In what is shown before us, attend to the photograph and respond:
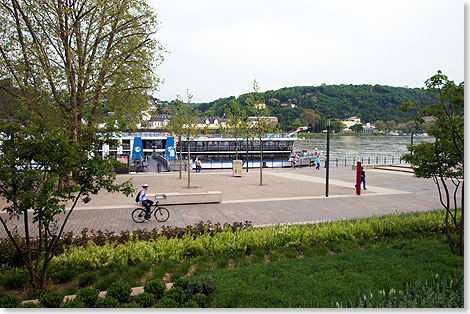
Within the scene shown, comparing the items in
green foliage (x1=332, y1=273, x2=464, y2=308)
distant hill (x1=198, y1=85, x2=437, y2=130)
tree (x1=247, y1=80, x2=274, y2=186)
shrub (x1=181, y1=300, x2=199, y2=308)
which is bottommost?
→ shrub (x1=181, y1=300, x2=199, y2=308)

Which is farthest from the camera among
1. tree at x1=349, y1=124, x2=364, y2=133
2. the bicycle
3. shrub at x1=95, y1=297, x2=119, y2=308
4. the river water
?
tree at x1=349, y1=124, x2=364, y2=133

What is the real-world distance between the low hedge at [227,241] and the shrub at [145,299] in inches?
72.8

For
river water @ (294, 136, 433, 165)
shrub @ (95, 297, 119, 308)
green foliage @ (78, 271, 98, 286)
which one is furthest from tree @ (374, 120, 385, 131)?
shrub @ (95, 297, 119, 308)

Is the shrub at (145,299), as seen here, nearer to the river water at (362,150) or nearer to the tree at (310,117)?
the river water at (362,150)

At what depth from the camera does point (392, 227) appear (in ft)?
28.4

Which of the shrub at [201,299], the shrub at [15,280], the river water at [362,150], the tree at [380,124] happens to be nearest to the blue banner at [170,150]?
the river water at [362,150]

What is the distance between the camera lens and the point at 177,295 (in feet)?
15.9

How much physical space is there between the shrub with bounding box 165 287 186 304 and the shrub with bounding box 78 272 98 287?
5.24 ft

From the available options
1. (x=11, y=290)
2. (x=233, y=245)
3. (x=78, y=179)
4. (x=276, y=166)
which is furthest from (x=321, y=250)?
(x=276, y=166)

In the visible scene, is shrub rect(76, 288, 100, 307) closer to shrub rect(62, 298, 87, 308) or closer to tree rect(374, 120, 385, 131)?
shrub rect(62, 298, 87, 308)

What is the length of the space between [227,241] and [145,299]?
9.93 feet

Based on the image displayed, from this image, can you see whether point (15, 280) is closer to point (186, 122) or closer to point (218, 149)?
point (186, 122)

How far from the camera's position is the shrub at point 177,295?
4832mm

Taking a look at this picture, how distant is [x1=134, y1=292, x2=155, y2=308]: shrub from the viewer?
15.3 feet
